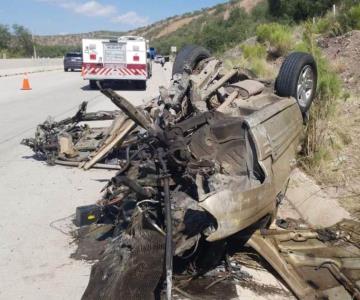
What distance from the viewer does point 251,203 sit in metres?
3.68

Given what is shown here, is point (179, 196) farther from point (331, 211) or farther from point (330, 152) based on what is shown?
point (330, 152)

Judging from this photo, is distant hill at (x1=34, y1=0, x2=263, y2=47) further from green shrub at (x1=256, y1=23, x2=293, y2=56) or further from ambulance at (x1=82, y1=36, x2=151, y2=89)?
green shrub at (x1=256, y1=23, x2=293, y2=56)

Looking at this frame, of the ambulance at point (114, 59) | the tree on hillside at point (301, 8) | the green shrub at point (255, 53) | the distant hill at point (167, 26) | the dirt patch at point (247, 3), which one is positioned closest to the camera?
the green shrub at point (255, 53)

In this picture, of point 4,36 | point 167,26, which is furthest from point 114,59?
point 167,26

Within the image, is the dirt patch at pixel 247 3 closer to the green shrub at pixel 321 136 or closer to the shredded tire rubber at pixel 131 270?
the green shrub at pixel 321 136

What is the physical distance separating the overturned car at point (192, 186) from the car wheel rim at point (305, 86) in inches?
30.2

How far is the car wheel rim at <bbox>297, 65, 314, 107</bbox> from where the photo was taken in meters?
6.96

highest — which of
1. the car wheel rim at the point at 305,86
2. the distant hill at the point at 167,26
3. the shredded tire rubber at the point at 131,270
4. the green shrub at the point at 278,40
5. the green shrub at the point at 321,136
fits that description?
the distant hill at the point at 167,26

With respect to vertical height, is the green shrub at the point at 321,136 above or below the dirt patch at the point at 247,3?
below

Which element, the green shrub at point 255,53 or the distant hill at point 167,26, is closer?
the green shrub at point 255,53

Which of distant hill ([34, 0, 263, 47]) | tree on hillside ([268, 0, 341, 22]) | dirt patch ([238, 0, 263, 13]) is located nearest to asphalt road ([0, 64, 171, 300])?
tree on hillside ([268, 0, 341, 22])

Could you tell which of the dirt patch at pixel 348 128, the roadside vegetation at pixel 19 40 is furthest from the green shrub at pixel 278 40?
the roadside vegetation at pixel 19 40

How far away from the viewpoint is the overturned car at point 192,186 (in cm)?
349

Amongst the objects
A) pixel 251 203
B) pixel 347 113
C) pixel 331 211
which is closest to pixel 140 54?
Answer: pixel 347 113
